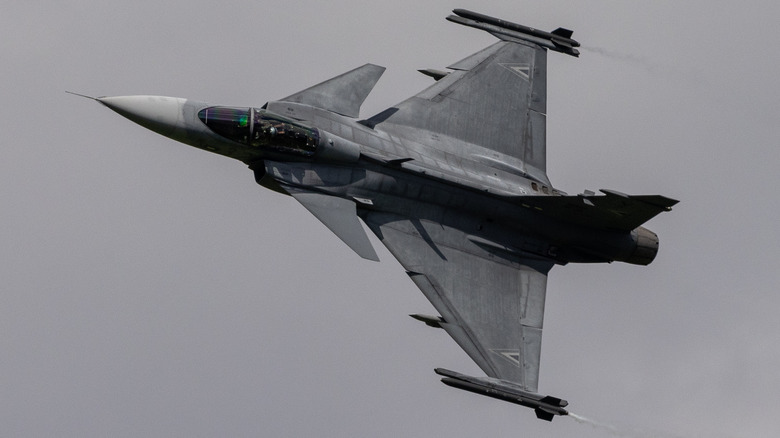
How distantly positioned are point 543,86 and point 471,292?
23.0 feet

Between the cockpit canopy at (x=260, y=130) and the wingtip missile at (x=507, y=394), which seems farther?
the cockpit canopy at (x=260, y=130)

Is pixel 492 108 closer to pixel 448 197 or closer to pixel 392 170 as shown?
pixel 448 197

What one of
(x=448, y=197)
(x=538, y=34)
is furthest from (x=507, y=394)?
(x=538, y=34)

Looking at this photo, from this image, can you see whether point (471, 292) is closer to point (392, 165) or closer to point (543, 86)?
point (392, 165)

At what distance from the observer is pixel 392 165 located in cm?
3706

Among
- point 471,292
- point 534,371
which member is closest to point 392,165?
point 471,292

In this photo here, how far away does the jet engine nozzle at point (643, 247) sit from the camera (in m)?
39.0

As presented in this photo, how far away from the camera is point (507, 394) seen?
36.0 metres

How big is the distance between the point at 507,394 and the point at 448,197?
515 cm

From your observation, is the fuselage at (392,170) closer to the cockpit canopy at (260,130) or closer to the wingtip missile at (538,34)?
the cockpit canopy at (260,130)

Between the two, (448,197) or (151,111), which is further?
(448,197)

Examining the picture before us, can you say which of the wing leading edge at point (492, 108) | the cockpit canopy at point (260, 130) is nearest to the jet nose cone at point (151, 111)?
the cockpit canopy at point (260, 130)

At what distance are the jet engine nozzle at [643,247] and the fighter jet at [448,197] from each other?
1.4 inches

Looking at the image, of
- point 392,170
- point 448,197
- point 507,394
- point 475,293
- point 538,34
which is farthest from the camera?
point 538,34
